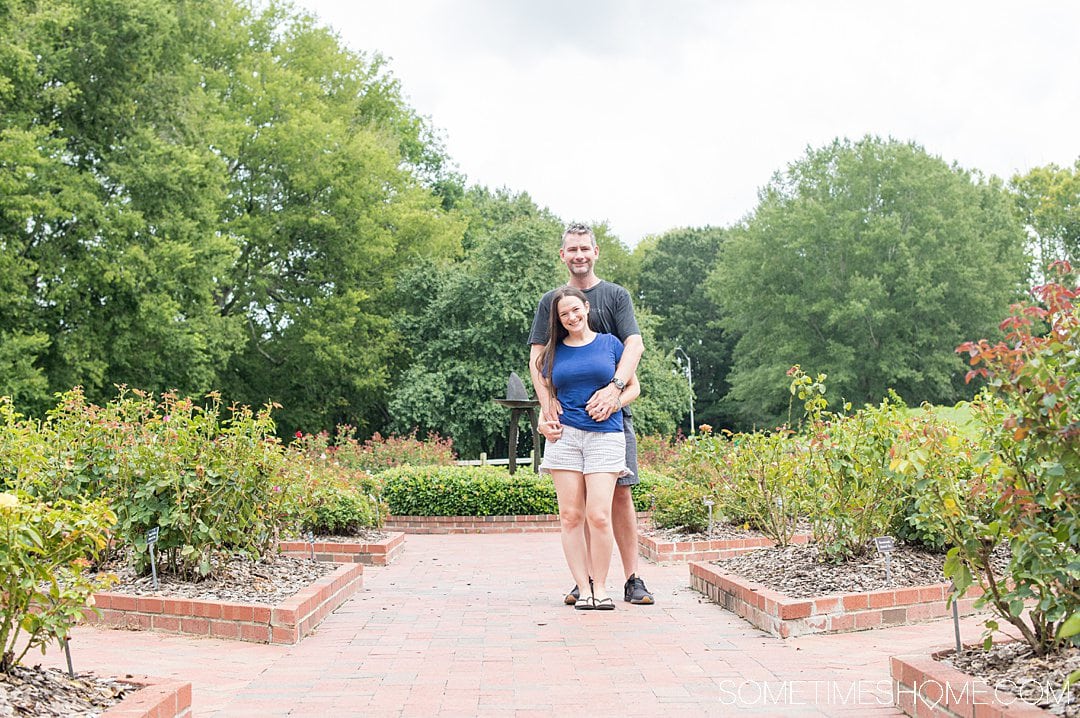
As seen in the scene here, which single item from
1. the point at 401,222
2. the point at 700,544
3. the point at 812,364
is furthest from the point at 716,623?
the point at 812,364

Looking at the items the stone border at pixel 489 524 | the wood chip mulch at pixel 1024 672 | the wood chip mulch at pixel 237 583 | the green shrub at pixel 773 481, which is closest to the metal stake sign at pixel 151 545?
the wood chip mulch at pixel 237 583

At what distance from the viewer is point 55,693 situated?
3.36 meters

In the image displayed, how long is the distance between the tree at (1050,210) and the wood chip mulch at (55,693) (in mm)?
44993

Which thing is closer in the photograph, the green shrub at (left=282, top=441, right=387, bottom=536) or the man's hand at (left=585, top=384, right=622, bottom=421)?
the man's hand at (left=585, top=384, right=622, bottom=421)

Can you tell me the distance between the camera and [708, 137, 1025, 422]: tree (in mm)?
38344

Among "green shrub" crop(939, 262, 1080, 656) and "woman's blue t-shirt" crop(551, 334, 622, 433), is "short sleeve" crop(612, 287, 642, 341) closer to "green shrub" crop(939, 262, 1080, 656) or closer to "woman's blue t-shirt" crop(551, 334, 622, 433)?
"woman's blue t-shirt" crop(551, 334, 622, 433)

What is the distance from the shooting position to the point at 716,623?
5.76 m

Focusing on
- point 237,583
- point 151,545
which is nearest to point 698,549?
point 237,583

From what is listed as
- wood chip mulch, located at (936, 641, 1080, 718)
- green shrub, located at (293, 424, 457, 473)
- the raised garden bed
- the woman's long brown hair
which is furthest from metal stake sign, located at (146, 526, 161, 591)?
green shrub, located at (293, 424, 457, 473)

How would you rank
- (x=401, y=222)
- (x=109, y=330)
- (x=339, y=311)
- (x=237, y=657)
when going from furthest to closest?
(x=401, y=222) < (x=339, y=311) < (x=109, y=330) < (x=237, y=657)

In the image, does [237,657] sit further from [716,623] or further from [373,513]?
[373,513]

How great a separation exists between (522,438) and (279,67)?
1408 cm

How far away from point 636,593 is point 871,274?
36.0m

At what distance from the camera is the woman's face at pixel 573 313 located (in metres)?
6.20
